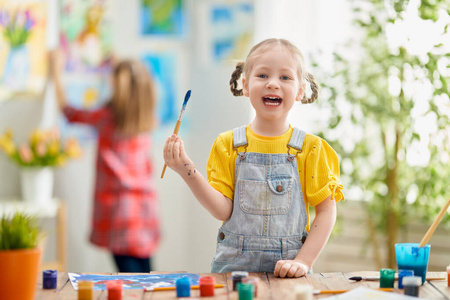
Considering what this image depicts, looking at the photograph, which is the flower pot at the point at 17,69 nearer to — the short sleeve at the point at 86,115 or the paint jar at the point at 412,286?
the short sleeve at the point at 86,115

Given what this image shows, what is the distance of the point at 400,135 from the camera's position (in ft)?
9.12

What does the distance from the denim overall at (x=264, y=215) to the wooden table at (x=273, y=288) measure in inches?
2.6

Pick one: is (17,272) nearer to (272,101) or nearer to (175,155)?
(175,155)

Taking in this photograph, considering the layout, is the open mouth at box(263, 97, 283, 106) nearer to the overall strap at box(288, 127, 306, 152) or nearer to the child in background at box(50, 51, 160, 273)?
the overall strap at box(288, 127, 306, 152)

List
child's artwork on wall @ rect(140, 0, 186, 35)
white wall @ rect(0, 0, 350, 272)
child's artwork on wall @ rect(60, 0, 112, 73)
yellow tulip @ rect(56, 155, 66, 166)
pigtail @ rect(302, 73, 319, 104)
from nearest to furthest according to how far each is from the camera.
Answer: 1. pigtail @ rect(302, 73, 319, 104)
2. yellow tulip @ rect(56, 155, 66, 166)
3. white wall @ rect(0, 0, 350, 272)
4. child's artwork on wall @ rect(60, 0, 112, 73)
5. child's artwork on wall @ rect(140, 0, 186, 35)

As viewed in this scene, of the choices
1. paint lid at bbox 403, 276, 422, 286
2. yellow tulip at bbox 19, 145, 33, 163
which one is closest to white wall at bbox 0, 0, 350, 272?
yellow tulip at bbox 19, 145, 33, 163

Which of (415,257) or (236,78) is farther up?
(236,78)

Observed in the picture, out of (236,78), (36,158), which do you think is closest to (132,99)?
(36,158)

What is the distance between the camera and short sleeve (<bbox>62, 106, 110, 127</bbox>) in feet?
10.5

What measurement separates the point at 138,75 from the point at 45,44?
51cm

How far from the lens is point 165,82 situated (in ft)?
12.4

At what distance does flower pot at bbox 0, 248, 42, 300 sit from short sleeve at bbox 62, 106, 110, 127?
2194 millimetres

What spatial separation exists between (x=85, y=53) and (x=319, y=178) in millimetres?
2407

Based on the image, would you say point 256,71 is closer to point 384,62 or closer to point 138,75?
point 384,62
